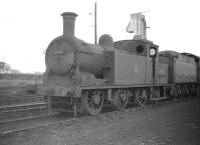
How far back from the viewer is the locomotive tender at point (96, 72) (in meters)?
8.59

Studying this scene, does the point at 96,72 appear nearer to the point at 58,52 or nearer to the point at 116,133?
the point at 58,52

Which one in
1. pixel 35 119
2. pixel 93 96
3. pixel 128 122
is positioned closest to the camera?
pixel 128 122

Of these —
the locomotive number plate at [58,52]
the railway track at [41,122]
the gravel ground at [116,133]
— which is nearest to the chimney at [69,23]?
the locomotive number plate at [58,52]

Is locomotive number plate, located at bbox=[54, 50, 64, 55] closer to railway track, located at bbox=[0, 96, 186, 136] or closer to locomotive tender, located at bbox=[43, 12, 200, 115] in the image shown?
locomotive tender, located at bbox=[43, 12, 200, 115]

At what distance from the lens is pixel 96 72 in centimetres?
980

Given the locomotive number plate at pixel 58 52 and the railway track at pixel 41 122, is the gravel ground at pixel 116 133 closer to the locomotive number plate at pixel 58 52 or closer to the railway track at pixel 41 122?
the railway track at pixel 41 122

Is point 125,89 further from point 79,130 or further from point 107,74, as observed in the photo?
point 79,130

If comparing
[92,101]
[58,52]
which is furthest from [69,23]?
[92,101]

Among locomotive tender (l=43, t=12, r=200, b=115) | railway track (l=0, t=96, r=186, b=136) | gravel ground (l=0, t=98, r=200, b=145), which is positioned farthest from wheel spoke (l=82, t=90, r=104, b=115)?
gravel ground (l=0, t=98, r=200, b=145)

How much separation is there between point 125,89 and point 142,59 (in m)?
2.06

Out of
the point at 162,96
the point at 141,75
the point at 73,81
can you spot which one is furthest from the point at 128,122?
the point at 162,96

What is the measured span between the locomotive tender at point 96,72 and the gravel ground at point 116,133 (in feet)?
4.37

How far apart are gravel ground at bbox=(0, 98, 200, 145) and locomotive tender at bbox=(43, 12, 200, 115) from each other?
1331 millimetres

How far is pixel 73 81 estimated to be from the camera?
8594 mm
